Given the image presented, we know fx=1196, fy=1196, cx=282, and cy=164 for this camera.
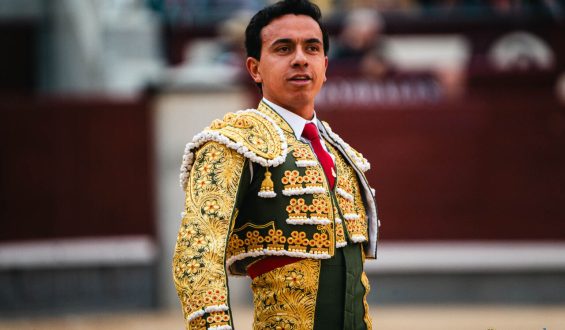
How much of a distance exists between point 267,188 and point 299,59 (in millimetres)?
262

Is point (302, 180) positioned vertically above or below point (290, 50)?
below

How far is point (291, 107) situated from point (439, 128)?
5.93 metres

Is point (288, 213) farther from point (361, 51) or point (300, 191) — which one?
point (361, 51)

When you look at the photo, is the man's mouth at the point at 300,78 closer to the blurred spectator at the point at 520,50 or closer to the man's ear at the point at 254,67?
the man's ear at the point at 254,67

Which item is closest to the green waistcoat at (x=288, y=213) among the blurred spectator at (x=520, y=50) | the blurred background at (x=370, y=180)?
the blurred background at (x=370, y=180)

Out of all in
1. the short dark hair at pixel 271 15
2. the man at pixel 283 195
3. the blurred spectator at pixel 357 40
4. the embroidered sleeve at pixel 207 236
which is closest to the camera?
the embroidered sleeve at pixel 207 236

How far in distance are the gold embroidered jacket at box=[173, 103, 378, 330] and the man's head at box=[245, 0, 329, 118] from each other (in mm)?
76

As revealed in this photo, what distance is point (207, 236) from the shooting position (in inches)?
86.9

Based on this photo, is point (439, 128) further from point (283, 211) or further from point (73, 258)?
point (283, 211)

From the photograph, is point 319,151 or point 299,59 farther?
point 319,151

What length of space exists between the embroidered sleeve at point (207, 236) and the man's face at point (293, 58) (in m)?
0.19

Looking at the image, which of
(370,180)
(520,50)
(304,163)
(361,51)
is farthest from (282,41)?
(520,50)

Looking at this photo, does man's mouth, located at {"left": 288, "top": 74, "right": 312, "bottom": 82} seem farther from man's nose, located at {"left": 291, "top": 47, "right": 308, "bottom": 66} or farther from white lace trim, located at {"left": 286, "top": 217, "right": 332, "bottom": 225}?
white lace trim, located at {"left": 286, "top": 217, "right": 332, "bottom": 225}

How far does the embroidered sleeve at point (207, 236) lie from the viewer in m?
2.14
